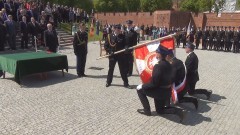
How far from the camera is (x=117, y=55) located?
31.6 ft

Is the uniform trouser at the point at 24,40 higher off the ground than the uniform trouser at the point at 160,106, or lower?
higher

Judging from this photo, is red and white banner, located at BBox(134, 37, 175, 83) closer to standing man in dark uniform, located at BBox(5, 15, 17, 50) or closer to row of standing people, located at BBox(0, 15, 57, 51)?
row of standing people, located at BBox(0, 15, 57, 51)

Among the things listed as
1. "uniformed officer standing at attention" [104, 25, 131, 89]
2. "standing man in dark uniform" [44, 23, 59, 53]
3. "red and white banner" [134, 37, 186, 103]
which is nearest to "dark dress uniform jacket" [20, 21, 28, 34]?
"standing man in dark uniform" [44, 23, 59, 53]

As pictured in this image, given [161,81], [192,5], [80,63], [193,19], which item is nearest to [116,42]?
[80,63]

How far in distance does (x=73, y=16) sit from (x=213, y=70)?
1817cm

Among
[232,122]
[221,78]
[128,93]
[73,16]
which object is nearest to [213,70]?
[221,78]

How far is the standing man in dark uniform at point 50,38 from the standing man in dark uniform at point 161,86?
611 cm

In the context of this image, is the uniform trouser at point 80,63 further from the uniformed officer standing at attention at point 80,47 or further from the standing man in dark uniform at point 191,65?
the standing man in dark uniform at point 191,65

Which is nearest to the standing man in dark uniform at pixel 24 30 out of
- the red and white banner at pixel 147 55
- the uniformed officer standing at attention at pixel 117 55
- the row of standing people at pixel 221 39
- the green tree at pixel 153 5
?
the uniformed officer standing at attention at pixel 117 55

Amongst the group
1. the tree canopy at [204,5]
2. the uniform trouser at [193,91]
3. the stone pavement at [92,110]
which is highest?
the tree canopy at [204,5]

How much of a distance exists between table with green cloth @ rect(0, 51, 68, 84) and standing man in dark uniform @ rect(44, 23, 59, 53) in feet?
5.06

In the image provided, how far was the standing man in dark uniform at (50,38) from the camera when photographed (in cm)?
1185

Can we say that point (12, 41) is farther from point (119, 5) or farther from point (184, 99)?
point (119, 5)

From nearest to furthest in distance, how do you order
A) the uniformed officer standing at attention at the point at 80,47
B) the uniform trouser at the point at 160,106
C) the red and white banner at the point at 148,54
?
the uniform trouser at the point at 160,106 < the red and white banner at the point at 148,54 < the uniformed officer standing at attention at the point at 80,47
